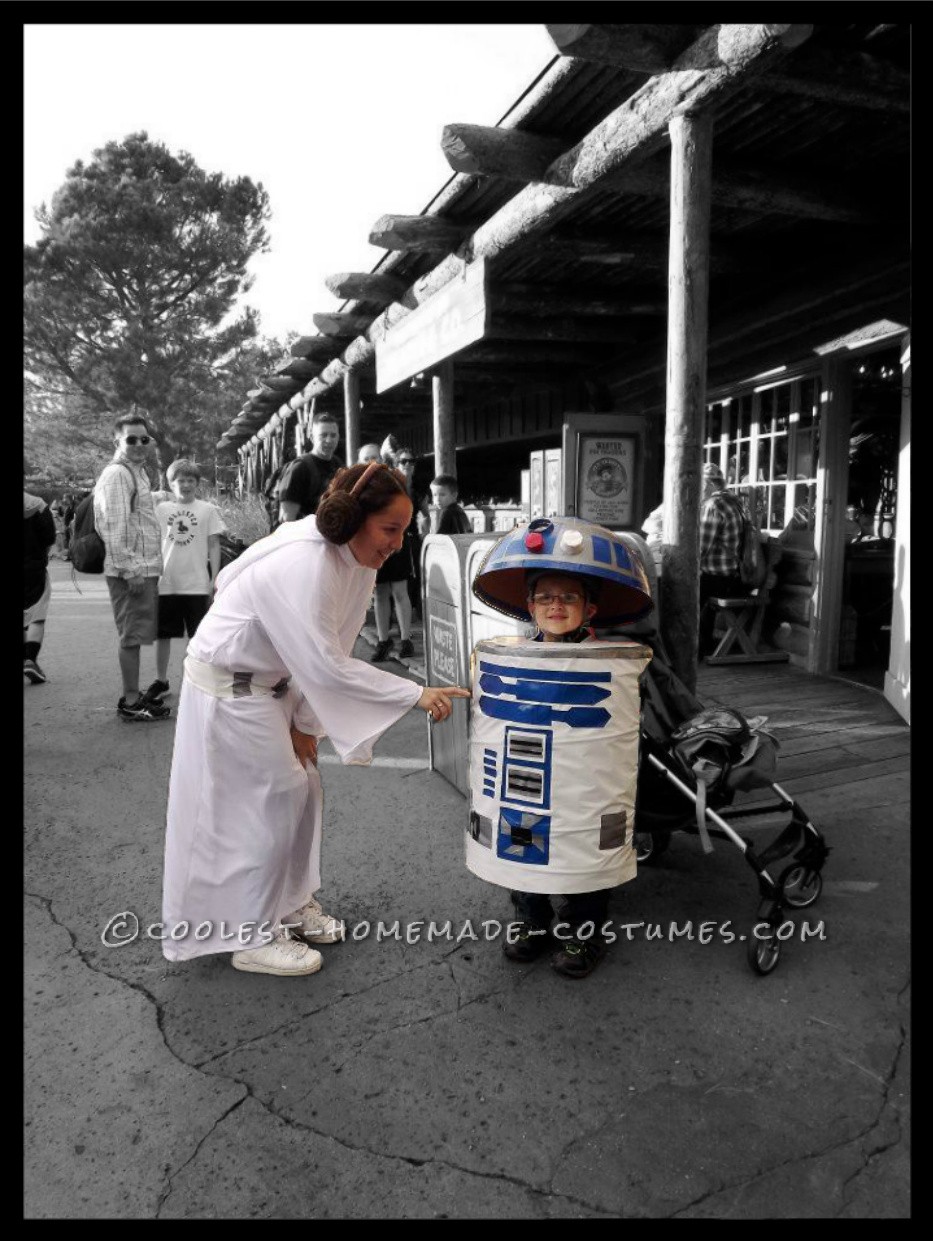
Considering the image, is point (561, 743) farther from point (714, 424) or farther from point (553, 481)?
point (714, 424)

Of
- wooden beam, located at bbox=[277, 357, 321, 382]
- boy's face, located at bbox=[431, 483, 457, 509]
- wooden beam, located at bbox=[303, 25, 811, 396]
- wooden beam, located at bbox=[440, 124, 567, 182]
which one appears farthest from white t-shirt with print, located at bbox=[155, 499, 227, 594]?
wooden beam, located at bbox=[277, 357, 321, 382]

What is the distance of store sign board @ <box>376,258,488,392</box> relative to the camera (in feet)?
17.3

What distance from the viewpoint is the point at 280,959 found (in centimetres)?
254

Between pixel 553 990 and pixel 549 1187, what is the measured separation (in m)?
0.73

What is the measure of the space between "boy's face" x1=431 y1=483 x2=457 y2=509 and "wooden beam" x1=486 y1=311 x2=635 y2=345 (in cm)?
161

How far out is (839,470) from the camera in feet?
19.8

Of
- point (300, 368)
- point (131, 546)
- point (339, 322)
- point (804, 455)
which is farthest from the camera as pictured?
point (300, 368)

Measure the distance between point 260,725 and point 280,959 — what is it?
75 centimetres

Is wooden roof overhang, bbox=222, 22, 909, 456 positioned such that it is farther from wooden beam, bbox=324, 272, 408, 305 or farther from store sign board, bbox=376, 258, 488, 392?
store sign board, bbox=376, 258, 488, 392

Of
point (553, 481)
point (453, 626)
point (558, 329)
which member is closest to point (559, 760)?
point (453, 626)

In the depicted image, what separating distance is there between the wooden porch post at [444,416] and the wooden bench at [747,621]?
114 inches

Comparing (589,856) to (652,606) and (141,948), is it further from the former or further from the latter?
(141,948)
